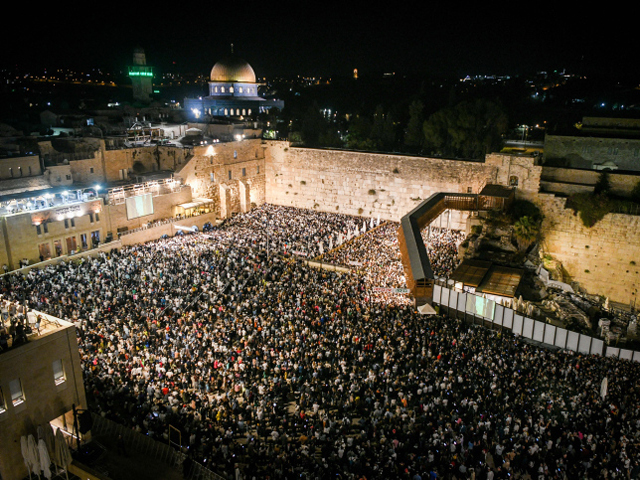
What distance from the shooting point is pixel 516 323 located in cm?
1781

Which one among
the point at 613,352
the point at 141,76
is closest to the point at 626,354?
the point at 613,352

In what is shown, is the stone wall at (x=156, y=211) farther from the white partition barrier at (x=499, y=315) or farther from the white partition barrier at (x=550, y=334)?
the white partition barrier at (x=550, y=334)

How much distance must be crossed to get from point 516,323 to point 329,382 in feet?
25.8

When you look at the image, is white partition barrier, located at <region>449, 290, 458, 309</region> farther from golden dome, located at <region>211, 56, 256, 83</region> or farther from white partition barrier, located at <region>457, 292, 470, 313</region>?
golden dome, located at <region>211, 56, 256, 83</region>

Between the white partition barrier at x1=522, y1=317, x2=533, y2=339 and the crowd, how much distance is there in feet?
2.98

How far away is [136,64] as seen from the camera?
5406 cm

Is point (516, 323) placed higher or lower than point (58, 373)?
lower

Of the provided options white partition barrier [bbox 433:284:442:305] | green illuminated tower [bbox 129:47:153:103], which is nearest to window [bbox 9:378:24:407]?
white partition barrier [bbox 433:284:442:305]

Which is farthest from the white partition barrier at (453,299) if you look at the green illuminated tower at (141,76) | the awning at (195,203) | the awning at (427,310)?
the green illuminated tower at (141,76)

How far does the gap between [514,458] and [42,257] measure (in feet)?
69.2

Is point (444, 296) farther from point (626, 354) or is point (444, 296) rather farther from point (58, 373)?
point (58, 373)

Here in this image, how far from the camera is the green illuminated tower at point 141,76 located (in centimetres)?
5412

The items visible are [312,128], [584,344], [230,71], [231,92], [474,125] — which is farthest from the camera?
[231,92]

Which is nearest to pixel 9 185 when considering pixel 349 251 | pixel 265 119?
pixel 349 251
